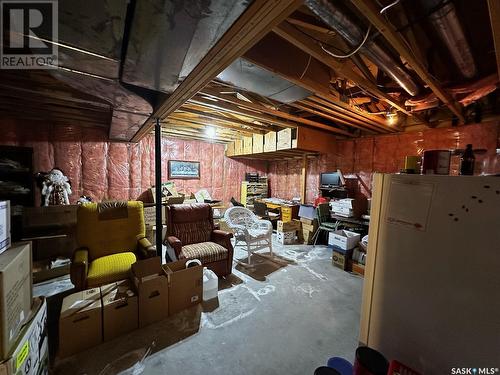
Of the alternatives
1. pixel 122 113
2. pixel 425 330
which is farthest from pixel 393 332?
pixel 122 113

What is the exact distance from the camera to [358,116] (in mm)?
2848

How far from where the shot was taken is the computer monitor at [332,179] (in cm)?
412

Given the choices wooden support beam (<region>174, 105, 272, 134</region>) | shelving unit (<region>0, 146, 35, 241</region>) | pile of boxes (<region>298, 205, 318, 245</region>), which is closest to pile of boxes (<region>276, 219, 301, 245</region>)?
pile of boxes (<region>298, 205, 318, 245</region>)

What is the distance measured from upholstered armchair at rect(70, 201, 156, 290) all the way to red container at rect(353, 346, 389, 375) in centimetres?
210

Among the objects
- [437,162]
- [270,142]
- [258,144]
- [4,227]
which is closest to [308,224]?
[270,142]

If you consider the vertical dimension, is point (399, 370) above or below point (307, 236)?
above

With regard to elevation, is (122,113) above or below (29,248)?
above

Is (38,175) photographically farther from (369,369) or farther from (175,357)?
(369,369)

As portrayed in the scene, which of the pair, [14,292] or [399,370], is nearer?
[399,370]

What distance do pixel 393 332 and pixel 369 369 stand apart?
26cm

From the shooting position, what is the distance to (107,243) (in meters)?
2.42

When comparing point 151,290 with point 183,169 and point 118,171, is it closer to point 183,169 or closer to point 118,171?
point 118,171

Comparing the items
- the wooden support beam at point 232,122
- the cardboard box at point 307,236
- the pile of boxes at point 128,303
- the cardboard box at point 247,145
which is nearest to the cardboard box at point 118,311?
the pile of boxes at point 128,303

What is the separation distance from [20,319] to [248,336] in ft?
5.16
